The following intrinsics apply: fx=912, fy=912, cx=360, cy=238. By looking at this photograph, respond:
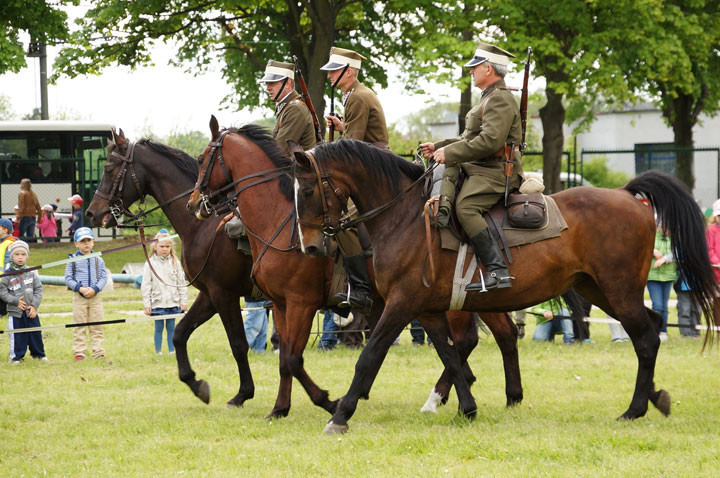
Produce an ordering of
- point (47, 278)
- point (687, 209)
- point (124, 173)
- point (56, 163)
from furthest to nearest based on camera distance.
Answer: point (56, 163)
point (47, 278)
point (124, 173)
point (687, 209)

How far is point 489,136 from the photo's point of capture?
7445 mm

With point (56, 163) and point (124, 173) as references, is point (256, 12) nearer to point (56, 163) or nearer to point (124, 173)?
point (56, 163)

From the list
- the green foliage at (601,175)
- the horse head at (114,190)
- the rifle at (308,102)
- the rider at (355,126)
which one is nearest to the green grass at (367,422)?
the rider at (355,126)

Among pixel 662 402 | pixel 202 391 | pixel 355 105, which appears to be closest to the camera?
pixel 662 402

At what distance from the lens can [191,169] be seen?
9.66 meters

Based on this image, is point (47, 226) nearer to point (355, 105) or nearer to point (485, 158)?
point (355, 105)

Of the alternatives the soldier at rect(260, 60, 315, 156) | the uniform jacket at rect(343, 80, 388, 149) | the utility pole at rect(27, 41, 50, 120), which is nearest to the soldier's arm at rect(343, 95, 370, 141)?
the uniform jacket at rect(343, 80, 388, 149)

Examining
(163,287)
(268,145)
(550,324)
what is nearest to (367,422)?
(268,145)

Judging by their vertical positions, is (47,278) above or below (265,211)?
below

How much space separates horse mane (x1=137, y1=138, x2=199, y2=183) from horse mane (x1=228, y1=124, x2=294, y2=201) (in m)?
0.92

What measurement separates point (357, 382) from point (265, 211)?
6.59 feet

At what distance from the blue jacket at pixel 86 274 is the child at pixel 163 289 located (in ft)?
1.96

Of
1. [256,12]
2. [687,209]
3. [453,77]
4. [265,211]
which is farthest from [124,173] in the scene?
[256,12]

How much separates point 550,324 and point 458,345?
17.5ft
